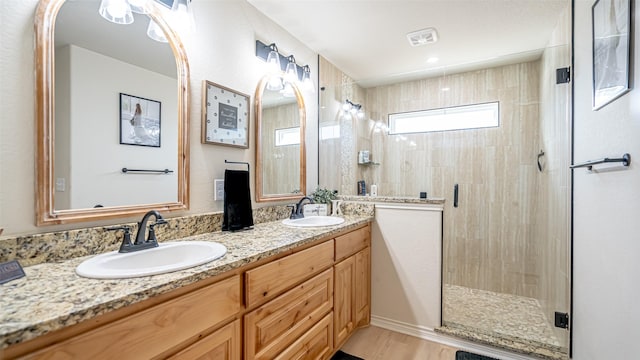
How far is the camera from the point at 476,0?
1.84 meters

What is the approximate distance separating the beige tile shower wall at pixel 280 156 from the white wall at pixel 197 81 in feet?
0.47

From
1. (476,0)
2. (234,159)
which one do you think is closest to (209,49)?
(234,159)

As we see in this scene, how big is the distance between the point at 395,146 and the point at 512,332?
2002 millimetres

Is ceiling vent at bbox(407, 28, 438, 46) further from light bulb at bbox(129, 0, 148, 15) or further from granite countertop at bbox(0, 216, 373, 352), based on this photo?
granite countertop at bbox(0, 216, 373, 352)

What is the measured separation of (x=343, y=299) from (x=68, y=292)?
4.90 ft

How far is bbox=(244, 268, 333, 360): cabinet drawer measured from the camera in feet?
3.79

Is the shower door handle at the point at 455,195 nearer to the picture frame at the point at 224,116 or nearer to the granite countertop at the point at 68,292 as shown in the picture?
the picture frame at the point at 224,116

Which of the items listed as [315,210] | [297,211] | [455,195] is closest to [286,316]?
[297,211]

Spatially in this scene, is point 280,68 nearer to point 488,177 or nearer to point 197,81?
point 197,81

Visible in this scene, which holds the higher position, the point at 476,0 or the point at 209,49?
the point at 476,0

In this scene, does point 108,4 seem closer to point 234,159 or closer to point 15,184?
point 15,184

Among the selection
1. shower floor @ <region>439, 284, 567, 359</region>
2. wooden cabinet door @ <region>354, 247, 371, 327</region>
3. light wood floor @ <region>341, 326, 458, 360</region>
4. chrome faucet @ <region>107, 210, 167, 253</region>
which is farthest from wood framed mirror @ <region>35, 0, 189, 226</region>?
shower floor @ <region>439, 284, 567, 359</region>

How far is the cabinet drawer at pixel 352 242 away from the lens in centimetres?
184

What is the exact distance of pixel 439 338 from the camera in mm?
2123
